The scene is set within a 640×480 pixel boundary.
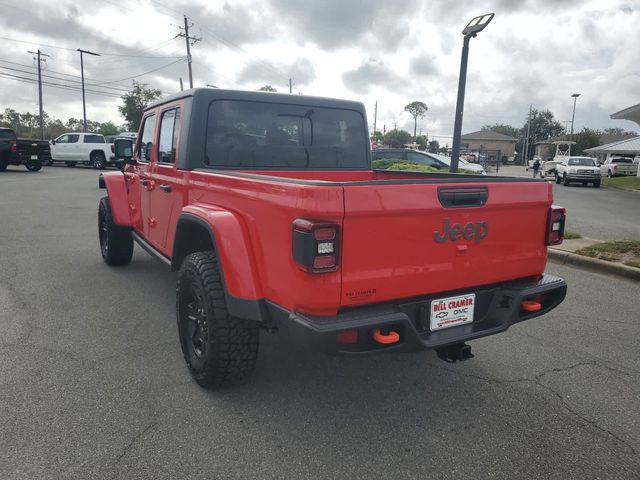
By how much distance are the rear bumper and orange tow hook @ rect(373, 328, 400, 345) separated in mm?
18

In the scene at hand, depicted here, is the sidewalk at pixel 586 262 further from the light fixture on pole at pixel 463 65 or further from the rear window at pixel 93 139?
the rear window at pixel 93 139

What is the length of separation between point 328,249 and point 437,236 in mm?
664

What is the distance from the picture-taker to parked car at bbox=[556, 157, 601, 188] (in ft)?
79.4

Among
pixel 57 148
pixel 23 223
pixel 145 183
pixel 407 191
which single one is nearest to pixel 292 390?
pixel 407 191

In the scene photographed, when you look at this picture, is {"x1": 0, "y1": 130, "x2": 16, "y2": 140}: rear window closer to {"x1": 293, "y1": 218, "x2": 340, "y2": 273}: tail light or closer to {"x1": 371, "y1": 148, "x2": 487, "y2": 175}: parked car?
{"x1": 371, "y1": 148, "x2": 487, "y2": 175}: parked car

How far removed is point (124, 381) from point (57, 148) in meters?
27.1

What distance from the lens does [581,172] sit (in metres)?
24.3

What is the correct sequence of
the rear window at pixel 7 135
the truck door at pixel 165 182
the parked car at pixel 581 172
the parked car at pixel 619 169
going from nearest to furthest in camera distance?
the truck door at pixel 165 182 < the rear window at pixel 7 135 < the parked car at pixel 581 172 < the parked car at pixel 619 169

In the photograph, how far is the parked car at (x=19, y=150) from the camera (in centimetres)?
2100

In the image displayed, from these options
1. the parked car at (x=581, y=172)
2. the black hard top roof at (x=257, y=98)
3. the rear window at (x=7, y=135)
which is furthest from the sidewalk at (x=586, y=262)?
the rear window at (x=7, y=135)

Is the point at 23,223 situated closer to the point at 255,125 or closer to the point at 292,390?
the point at 255,125

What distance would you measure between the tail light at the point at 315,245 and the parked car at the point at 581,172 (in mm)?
25669

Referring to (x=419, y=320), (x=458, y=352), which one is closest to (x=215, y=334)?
(x=419, y=320)

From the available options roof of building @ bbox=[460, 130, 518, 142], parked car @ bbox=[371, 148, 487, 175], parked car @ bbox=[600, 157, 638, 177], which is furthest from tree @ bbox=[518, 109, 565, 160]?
parked car @ bbox=[371, 148, 487, 175]
